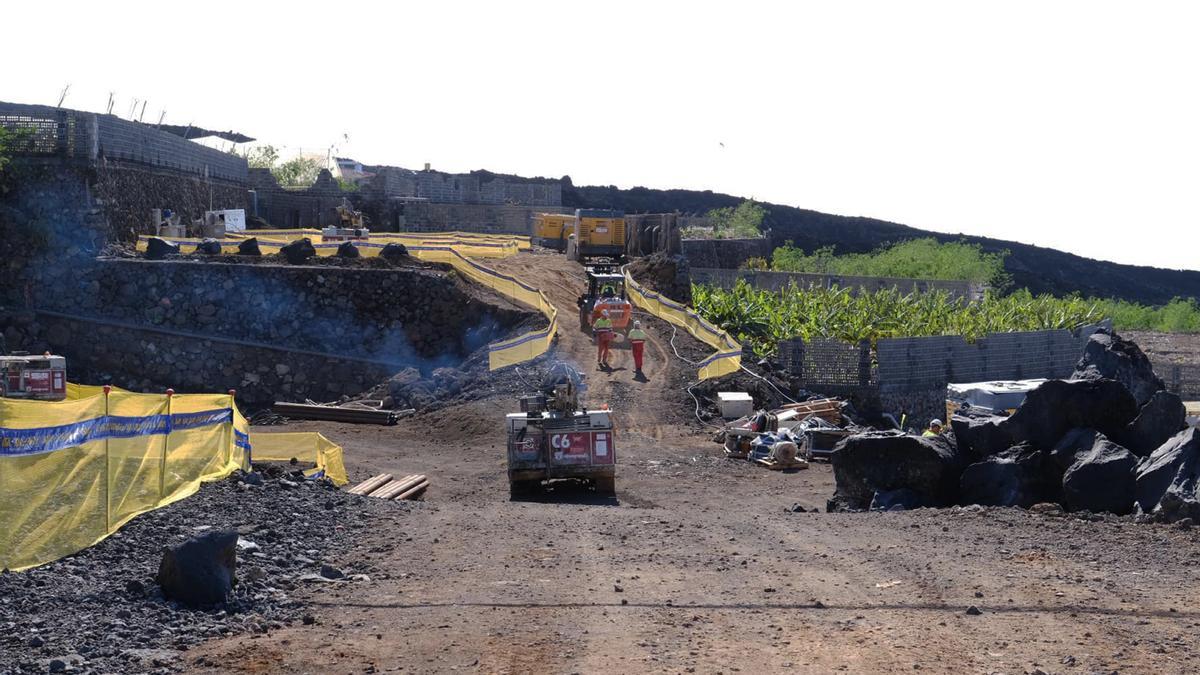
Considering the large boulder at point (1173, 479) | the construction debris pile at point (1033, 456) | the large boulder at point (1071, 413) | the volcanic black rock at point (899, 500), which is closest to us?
the large boulder at point (1173, 479)

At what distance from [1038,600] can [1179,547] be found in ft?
10.3

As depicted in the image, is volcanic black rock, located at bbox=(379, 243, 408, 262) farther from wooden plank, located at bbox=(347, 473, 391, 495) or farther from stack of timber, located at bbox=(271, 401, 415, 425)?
wooden plank, located at bbox=(347, 473, 391, 495)

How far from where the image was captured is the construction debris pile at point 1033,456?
15805 mm

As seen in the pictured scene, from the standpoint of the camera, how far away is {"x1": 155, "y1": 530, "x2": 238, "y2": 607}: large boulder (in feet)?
34.6

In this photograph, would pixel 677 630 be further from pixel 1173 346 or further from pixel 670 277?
pixel 1173 346

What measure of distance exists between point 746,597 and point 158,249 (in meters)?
33.2

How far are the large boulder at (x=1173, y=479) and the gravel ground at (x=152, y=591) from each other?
9.33m

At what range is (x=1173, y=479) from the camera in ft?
48.1

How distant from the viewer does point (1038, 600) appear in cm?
1102

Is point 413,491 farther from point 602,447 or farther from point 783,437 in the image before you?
point 783,437

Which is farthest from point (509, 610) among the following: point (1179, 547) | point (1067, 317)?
point (1067, 317)

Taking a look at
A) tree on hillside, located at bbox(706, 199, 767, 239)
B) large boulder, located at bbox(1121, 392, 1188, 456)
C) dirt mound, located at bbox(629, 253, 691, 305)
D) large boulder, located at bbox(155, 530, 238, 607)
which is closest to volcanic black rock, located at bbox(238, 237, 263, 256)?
dirt mound, located at bbox(629, 253, 691, 305)

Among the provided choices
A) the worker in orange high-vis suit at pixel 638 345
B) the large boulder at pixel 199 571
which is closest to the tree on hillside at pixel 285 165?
the worker in orange high-vis suit at pixel 638 345

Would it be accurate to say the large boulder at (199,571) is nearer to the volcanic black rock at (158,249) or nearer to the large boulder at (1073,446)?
the large boulder at (1073,446)
